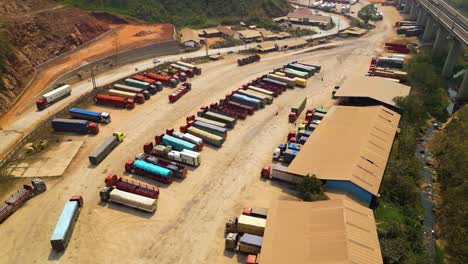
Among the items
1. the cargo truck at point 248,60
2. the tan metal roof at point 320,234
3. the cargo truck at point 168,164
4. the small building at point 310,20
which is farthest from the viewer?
the small building at point 310,20

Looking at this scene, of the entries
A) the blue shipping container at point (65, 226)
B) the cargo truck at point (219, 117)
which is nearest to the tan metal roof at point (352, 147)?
the cargo truck at point (219, 117)

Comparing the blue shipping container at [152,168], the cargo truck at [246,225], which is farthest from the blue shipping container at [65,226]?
the cargo truck at [246,225]

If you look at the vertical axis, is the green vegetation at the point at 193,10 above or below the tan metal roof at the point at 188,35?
above

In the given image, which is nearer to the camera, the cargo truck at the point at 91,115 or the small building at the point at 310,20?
the cargo truck at the point at 91,115

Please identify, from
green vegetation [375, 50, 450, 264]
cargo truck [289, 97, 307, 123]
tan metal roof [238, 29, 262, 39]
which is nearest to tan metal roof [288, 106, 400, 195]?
green vegetation [375, 50, 450, 264]

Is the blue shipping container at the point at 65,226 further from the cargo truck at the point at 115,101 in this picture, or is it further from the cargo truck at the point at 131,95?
the cargo truck at the point at 131,95

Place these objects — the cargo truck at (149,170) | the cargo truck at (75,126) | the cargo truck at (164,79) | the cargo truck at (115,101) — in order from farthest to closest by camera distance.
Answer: the cargo truck at (164,79), the cargo truck at (115,101), the cargo truck at (75,126), the cargo truck at (149,170)

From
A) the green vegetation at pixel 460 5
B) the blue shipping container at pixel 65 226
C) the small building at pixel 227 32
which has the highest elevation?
the green vegetation at pixel 460 5

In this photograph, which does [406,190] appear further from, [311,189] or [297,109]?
[297,109]
